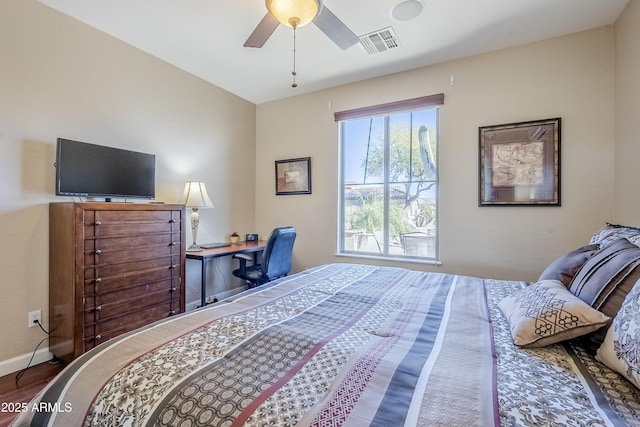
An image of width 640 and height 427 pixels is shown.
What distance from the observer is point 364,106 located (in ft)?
11.6

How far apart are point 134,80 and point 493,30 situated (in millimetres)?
3450

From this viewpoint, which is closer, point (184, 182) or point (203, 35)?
point (203, 35)

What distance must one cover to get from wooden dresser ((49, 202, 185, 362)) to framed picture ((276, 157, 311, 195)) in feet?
5.63

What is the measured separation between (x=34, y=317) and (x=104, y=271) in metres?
0.66

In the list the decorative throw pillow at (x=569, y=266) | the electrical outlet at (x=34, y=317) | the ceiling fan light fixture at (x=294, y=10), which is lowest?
the electrical outlet at (x=34, y=317)

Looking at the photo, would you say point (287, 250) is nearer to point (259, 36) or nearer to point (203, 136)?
point (203, 136)

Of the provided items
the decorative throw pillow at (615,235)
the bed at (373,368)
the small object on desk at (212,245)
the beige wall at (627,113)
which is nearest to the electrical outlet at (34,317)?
the small object on desk at (212,245)

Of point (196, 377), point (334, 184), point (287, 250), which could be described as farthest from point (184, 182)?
point (196, 377)

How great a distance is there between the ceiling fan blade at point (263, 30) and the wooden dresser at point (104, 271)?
1632 millimetres

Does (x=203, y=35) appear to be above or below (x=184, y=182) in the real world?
above

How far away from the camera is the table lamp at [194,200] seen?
3137mm

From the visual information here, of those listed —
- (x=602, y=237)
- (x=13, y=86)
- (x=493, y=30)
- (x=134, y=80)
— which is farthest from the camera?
(x=134, y=80)

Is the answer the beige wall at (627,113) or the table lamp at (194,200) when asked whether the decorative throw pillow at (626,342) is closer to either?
the beige wall at (627,113)

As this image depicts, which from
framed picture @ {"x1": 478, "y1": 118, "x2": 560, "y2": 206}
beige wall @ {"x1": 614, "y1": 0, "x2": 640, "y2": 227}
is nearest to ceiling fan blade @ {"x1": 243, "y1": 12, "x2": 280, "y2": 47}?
framed picture @ {"x1": 478, "y1": 118, "x2": 560, "y2": 206}
